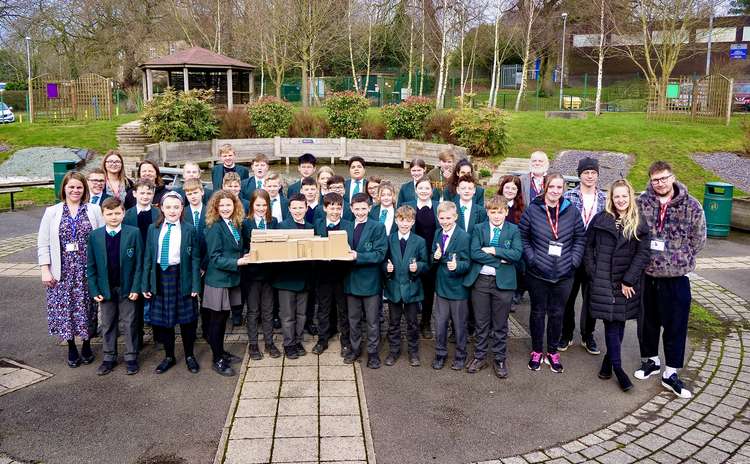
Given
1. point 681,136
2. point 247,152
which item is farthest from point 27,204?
point 681,136

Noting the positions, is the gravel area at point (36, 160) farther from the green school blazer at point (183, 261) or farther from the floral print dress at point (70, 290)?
the green school blazer at point (183, 261)

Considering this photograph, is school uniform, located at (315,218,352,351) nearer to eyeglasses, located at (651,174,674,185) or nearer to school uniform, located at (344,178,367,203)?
school uniform, located at (344,178,367,203)

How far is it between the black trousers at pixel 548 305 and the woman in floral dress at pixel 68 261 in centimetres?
450

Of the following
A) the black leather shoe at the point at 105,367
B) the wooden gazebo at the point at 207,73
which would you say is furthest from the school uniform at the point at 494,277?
the wooden gazebo at the point at 207,73

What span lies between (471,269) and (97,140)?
22409 millimetres

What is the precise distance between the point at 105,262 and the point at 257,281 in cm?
146

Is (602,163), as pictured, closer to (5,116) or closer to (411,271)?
(411,271)

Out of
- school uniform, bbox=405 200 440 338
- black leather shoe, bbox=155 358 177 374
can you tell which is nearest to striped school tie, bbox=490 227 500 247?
school uniform, bbox=405 200 440 338

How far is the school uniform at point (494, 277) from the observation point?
6227 millimetres

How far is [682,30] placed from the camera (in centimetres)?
3167

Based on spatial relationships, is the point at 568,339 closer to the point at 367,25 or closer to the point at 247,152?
the point at 247,152

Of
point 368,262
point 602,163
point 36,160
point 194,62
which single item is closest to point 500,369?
point 368,262

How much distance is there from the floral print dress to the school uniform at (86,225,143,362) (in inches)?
11.2

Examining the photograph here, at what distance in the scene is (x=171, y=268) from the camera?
612 centimetres
